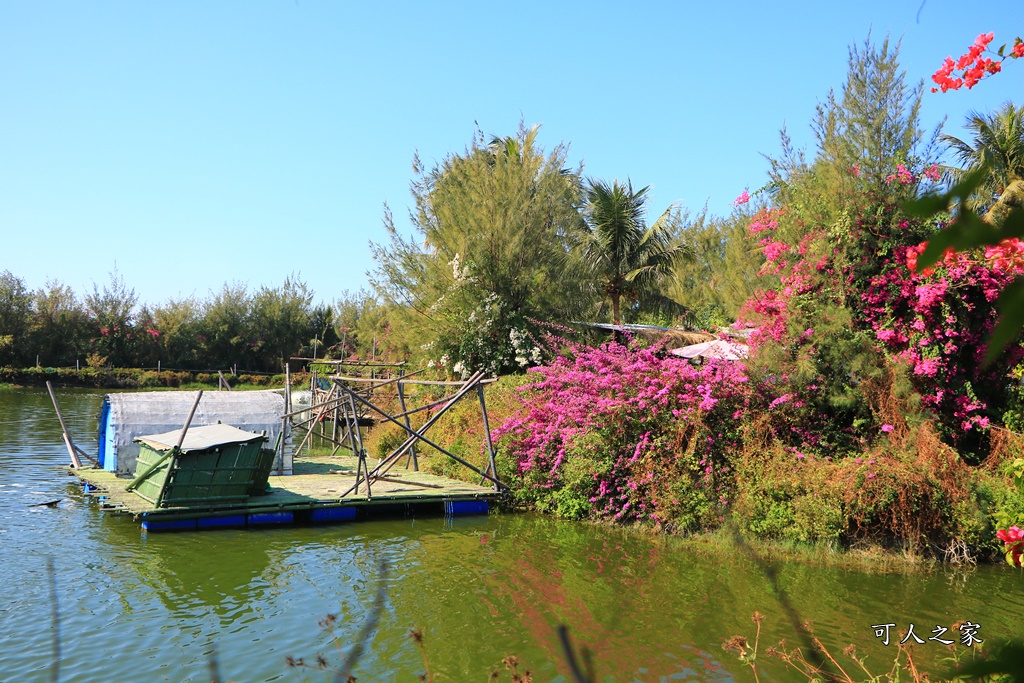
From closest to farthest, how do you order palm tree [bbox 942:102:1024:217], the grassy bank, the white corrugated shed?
1. the white corrugated shed
2. palm tree [bbox 942:102:1024:217]
3. the grassy bank


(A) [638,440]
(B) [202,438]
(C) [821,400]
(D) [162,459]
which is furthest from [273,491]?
(C) [821,400]

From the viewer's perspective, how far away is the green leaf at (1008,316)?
927mm

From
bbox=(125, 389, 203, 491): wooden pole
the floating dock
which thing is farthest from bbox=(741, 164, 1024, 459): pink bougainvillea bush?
bbox=(125, 389, 203, 491): wooden pole

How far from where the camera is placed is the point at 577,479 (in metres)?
16.3

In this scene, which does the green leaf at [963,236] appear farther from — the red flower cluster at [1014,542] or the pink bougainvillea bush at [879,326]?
the pink bougainvillea bush at [879,326]

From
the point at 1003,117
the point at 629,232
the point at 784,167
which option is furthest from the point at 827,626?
the point at 1003,117

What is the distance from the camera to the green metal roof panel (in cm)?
1436

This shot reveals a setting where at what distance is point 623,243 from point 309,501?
17.1 meters

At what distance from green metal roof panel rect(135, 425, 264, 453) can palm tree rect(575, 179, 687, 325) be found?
1615 cm

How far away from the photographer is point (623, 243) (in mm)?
29375

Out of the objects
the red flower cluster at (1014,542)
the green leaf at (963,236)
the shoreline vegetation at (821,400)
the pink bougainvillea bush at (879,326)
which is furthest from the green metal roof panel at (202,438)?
the green leaf at (963,236)

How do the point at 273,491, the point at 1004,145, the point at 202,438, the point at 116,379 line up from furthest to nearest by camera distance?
the point at 116,379 < the point at 1004,145 < the point at 273,491 < the point at 202,438

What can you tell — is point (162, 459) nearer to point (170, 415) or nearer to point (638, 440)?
point (170, 415)

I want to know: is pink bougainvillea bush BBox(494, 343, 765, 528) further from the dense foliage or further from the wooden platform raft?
the dense foliage
